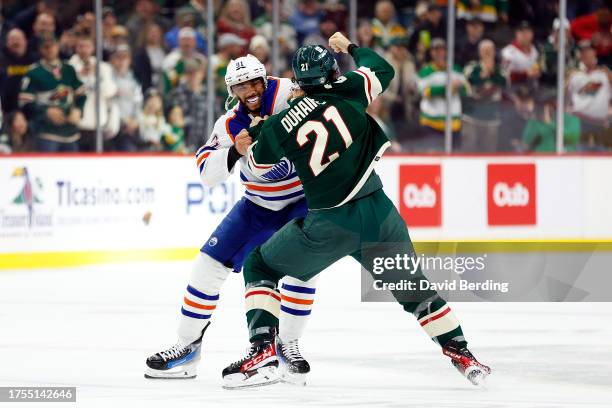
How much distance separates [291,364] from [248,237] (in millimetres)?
539

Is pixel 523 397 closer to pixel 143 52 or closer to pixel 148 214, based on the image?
pixel 148 214

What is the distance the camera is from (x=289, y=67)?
35.9 feet

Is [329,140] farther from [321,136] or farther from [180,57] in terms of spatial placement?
[180,57]

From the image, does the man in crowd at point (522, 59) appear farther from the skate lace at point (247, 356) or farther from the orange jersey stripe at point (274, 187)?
the skate lace at point (247, 356)

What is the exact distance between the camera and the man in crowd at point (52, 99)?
32.3ft

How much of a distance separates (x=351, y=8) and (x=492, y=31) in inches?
53.0

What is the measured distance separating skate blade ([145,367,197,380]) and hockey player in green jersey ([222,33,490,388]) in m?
0.33

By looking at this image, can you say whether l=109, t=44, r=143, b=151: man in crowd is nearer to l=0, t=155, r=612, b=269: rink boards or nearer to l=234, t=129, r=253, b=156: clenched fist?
l=0, t=155, r=612, b=269: rink boards

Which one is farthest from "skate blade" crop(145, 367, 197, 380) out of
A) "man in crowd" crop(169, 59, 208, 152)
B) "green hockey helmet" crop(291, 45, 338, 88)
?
"man in crowd" crop(169, 59, 208, 152)

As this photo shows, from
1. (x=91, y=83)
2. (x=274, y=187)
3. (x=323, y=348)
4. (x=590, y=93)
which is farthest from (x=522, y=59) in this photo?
(x=274, y=187)

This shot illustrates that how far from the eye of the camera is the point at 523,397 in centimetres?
457

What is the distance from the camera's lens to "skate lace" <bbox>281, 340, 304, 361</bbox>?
5.04 meters
